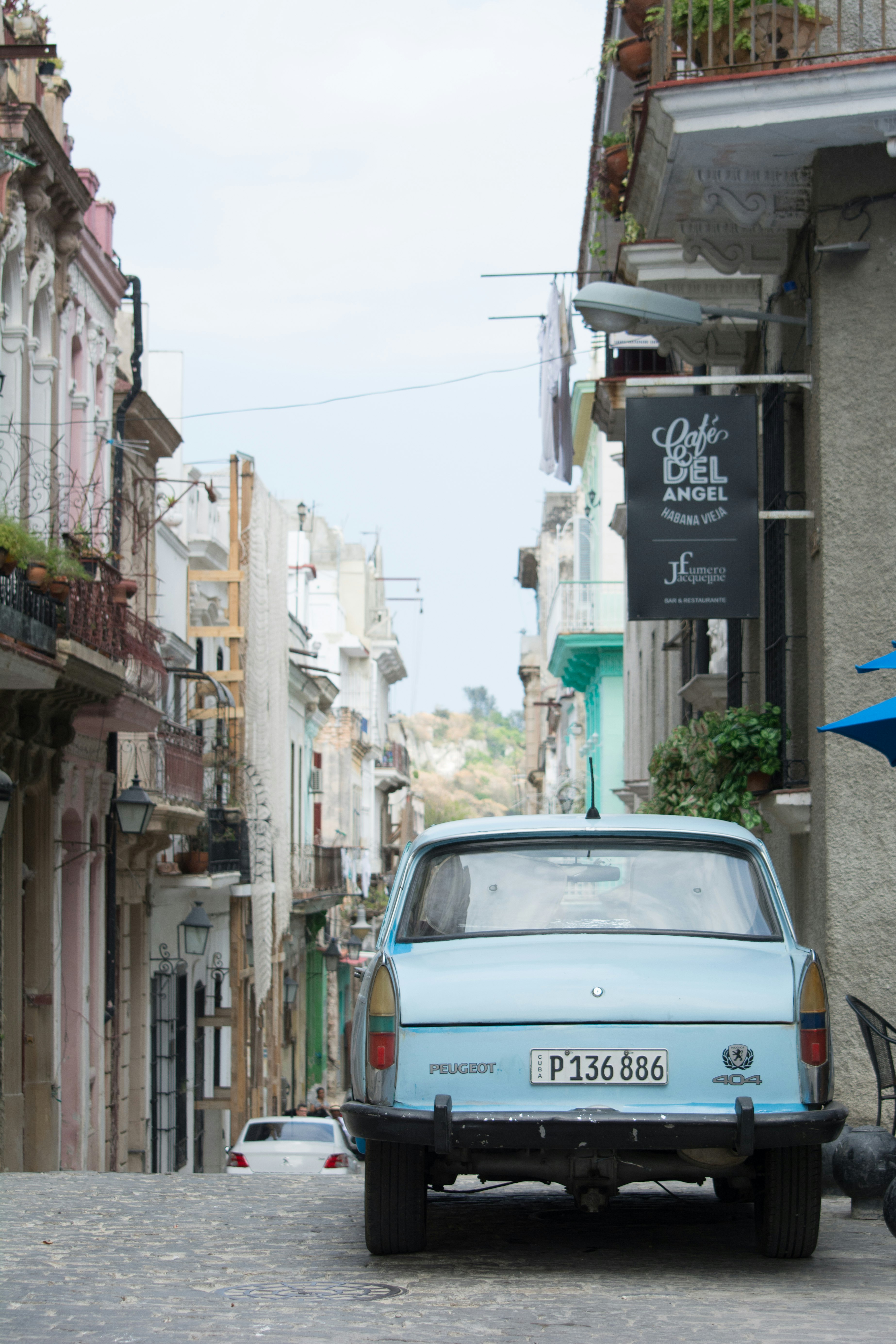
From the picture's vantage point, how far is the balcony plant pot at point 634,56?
14.4 metres

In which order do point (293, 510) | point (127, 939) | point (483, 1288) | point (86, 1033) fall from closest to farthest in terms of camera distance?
point (483, 1288) → point (86, 1033) → point (127, 939) → point (293, 510)

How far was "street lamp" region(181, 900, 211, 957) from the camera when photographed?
2530 centimetres

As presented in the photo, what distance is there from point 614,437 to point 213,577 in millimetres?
14034

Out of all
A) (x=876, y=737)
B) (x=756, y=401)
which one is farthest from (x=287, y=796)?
(x=876, y=737)

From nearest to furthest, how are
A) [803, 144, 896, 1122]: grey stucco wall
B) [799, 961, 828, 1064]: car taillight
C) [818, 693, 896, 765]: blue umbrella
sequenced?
[799, 961, 828, 1064]: car taillight, [818, 693, 896, 765]: blue umbrella, [803, 144, 896, 1122]: grey stucco wall

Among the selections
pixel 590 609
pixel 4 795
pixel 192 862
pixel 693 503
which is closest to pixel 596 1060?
pixel 4 795

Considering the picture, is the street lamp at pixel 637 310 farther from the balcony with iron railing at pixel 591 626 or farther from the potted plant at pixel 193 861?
Result: the balcony with iron railing at pixel 591 626

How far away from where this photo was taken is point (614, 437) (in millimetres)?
21391

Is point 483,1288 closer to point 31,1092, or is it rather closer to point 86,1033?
point 31,1092

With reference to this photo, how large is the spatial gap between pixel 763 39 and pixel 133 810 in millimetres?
11045

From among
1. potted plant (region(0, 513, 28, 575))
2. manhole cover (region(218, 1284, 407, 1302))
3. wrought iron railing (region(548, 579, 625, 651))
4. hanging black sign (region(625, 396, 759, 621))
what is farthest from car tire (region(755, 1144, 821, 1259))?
wrought iron railing (region(548, 579, 625, 651))

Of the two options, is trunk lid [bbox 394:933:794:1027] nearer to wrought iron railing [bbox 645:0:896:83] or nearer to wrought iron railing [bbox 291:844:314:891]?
wrought iron railing [bbox 645:0:896:83]

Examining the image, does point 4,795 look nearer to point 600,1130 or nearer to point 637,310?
point 637,310

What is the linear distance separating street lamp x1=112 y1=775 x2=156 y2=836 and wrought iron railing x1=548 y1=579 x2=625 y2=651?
16.9m
